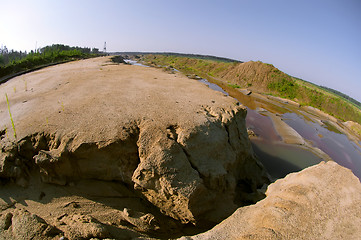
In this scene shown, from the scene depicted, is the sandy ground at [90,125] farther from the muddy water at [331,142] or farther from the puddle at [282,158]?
the muddy water at [331,142]

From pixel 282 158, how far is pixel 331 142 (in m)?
7.53

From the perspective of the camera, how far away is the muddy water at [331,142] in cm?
1316

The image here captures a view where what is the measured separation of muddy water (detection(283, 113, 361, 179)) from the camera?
13.2 metres

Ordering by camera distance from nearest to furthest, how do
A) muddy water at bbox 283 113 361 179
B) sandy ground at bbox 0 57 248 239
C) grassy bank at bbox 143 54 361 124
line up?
sandy ground at bbox 0 57 248 239 < muddy water at bbox 283 113 361 179 < grassy bank at bbox 143 54 361 124

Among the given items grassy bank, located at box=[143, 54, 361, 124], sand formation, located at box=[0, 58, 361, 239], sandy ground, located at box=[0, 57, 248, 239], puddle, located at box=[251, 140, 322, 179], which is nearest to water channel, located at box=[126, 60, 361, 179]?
puddle, located at box=[251, 140, 322, 179]

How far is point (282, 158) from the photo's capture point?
11.7 m

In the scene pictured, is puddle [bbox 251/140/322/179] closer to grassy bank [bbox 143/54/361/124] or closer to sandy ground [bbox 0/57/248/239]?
sandy ground [bbox 0/57/248/239]

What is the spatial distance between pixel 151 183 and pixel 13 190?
11.3ft

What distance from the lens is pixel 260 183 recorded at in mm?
8344

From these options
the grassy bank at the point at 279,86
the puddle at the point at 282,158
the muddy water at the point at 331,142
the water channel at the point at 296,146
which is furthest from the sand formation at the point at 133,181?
the grassy bank at the point at 279,86

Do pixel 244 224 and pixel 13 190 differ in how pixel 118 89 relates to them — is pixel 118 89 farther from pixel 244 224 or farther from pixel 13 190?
pixel 244 224

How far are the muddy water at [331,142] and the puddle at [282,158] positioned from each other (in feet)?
8.71

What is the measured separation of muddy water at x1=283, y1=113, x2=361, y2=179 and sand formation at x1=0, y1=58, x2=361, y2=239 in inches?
399

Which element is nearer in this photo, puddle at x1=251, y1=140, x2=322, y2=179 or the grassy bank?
puddle at x1=251, y1=140, x2=322, y2=179
